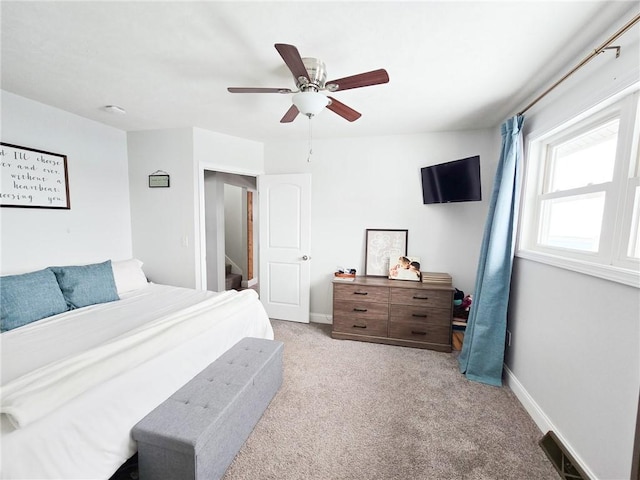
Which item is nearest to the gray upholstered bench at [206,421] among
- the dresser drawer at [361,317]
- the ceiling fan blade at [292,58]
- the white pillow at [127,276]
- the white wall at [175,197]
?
the dresser drawer at [361,317]

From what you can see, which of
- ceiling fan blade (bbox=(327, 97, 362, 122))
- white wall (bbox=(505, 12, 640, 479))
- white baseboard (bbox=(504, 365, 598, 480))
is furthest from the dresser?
ceiling fan blade (bbox=(327, 97, 362, 122))

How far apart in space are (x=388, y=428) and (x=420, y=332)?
4.17 feet

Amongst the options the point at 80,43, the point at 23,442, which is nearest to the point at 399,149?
the point at 80,43

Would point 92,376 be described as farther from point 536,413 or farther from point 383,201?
point 383,201

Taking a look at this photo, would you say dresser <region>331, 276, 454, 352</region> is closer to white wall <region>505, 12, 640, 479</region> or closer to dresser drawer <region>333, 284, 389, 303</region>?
dresser drawer <region>333, 284, 389, 303</region>

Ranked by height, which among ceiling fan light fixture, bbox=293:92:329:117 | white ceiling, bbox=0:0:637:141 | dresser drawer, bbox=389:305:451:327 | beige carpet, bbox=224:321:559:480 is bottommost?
beige carpet, bbox=224:321:559:480

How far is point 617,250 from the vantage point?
1.31 m

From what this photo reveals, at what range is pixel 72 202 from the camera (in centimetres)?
257

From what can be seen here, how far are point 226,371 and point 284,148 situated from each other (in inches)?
109

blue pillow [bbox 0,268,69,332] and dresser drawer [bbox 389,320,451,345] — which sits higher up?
blue pillow [bbox 0,268,69,332]

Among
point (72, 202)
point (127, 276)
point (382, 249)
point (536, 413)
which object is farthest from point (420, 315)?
point (72, 202)

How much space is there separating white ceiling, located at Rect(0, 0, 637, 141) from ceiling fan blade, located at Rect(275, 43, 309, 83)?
183 mm

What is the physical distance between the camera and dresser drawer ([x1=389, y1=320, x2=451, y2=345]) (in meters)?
2.73

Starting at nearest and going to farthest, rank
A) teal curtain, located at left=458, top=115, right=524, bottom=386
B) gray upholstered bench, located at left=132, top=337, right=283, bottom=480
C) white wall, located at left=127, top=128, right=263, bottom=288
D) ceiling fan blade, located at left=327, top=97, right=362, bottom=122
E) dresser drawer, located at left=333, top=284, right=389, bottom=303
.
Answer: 1. gray upholstered bench, located at left=132, top=337, right=283, bottom=480
2. ceiling fan blade, located at left=327, top=97, right=362, bottom=122
3. teal curtain, located at left=458, top=115, right=524, bottom=386
4. dresser drawer, located at left=333, top=284, right=389, bottom=303
5. white wall, located at left=127, top=128, right=263, bottom=288
